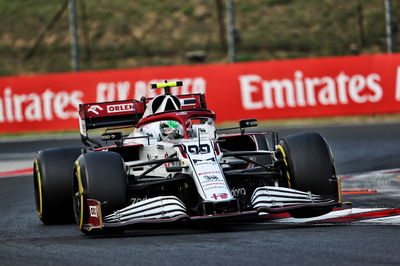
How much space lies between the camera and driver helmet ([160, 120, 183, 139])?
32.7 ft

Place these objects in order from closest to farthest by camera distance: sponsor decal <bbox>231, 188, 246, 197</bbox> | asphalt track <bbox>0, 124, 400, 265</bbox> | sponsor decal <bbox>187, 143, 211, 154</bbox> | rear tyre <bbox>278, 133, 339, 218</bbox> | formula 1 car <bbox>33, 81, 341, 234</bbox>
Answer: asphalt track <bbox>0, 124, 400, 265</bbox>, formula 1 car <bbox>33, 81, 341, 234</bbox>, sponsor decal <bbox>187, 143, 211, 154</bbox>, rear tyre <bbox>278, 133, 339, 218</bbox>, sponsor decal <bbox>231, 188, 246, 197</bbox>

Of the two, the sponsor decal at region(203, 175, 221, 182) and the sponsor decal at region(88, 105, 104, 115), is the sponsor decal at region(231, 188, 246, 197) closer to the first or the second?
the sponsor decal at region(203, 175, 221, 182)

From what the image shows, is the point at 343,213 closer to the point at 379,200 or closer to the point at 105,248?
the point at 379,200

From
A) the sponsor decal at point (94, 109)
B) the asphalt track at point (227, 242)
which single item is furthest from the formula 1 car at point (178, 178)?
the sponsor decal at point (94, 109)

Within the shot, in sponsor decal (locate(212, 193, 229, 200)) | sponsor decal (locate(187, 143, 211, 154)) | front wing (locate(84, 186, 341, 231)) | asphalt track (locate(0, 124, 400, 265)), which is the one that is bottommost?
asphalt track (locate(0, 124, 400, 265))

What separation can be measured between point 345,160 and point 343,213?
6670mm

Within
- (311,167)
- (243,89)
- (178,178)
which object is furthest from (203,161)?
(243,89)

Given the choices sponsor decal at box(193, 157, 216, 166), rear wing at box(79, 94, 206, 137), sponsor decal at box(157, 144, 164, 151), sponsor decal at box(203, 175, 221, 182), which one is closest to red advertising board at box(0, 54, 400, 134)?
rear wing at box(79, 94, 206, 137)

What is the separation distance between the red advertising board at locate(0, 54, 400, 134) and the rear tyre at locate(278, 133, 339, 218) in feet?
48.2

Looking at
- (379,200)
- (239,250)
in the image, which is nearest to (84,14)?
(379,200)

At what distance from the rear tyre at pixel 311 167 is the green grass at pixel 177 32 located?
30119mm

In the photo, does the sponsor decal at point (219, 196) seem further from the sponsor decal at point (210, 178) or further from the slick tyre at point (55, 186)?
the slick tyre at point (55, 186)

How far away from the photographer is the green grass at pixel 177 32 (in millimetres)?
41000

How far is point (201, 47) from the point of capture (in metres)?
42.1
